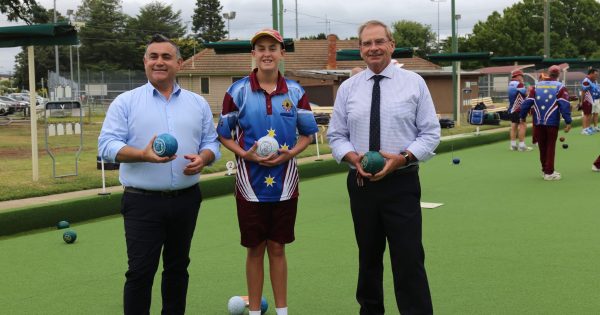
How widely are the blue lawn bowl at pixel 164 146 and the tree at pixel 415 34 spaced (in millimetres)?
83397

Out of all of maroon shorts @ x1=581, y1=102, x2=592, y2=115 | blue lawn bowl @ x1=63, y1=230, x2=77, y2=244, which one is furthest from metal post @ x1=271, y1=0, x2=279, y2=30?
maroon shorts @ x1=581, y1=102, x2=592, y2=115

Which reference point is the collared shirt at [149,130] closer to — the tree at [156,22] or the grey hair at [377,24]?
the grey hair at [377,24]

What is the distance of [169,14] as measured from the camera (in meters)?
88.1

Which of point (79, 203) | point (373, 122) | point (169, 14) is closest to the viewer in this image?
point (373, 122)

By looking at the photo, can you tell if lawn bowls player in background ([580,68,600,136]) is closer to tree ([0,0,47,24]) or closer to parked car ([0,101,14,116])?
tree ([0,0,47,24])

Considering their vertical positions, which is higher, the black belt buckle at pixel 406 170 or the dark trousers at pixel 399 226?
the black belt buckle at pixel 406 170

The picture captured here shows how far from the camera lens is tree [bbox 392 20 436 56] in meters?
89.3

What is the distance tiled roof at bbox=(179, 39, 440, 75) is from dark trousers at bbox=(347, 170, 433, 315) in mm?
35372

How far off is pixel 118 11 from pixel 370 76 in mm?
89797

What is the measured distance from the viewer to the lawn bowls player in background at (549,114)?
10.4m

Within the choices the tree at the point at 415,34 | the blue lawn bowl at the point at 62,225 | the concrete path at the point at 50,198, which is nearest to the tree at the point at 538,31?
the tree at the point at 415,34

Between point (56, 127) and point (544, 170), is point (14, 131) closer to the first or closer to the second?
point (56, 127)

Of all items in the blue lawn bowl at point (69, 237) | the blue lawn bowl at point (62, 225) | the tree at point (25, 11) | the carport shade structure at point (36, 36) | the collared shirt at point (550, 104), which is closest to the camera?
the blue lawn bowl at point (69, 237)

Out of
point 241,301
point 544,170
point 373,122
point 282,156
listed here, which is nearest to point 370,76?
point 373,122
